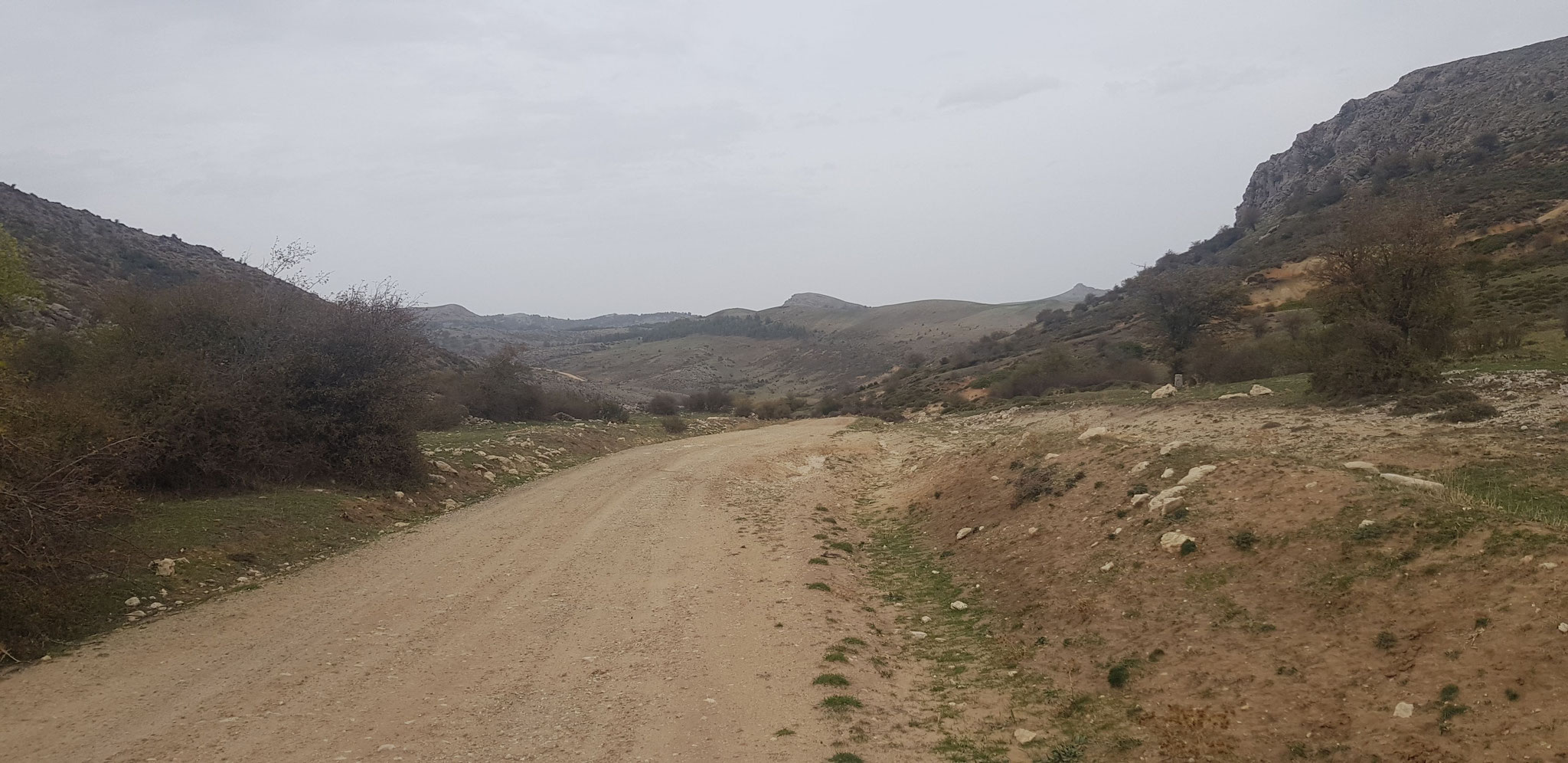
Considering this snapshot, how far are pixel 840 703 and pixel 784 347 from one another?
119095 millimetres

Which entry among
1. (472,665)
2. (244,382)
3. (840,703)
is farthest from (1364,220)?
(244,382)

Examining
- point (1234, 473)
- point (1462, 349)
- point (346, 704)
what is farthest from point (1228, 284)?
point (346, 704)

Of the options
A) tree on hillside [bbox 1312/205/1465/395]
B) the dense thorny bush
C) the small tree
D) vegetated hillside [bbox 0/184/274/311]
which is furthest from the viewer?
the small tree

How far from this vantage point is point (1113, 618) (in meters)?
8.38

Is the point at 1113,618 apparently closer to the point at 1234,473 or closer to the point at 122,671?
the point at 1234,473

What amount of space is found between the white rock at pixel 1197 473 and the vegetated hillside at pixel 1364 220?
513 inches

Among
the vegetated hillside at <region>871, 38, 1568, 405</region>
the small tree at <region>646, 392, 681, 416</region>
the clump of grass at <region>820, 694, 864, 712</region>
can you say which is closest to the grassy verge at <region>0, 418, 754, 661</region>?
the clump of grass at <region>820, 694, 864, 712</region>

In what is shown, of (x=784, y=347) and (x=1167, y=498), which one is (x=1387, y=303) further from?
(x=784, y=347)

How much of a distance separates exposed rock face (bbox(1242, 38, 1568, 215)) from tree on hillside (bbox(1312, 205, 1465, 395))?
51070mm

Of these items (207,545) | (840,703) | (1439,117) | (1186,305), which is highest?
(1439,117)

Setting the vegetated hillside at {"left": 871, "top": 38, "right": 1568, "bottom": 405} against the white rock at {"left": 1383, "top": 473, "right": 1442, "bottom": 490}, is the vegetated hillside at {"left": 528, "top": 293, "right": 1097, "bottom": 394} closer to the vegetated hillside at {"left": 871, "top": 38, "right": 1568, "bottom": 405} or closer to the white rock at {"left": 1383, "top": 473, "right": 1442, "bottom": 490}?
the vegetated hillside at {"left": 871, "top": 38, "right": 1568, "bottom": 405}

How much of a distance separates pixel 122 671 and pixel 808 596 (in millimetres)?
7566

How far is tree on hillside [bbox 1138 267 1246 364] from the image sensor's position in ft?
127

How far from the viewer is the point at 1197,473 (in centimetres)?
1085
